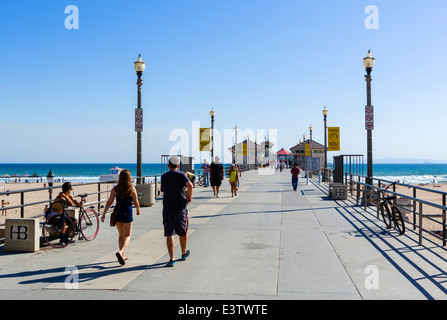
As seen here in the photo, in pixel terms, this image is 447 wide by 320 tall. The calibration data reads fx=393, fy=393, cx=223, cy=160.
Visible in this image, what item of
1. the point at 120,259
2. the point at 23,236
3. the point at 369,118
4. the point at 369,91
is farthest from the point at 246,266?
the point at 369,91

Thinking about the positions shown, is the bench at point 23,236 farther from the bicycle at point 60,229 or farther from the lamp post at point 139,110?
the lamp post at point 139,110

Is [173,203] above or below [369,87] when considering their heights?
below

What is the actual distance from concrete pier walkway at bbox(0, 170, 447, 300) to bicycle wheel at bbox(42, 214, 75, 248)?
0.18 metres

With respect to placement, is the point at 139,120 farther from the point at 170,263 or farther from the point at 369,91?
the point at 170,263

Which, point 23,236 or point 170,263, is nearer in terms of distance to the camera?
point 170,263

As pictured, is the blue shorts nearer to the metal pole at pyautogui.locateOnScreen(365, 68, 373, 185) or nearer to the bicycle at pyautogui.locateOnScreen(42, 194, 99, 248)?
the bicycle at pyautogui.locateOnScreen(42, 194, 99, 248)

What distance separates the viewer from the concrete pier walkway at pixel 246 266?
17.3 ft

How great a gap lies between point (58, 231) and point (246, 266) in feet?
13.7

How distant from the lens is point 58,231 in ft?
27.0

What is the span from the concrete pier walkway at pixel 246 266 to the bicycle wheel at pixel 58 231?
0.18 m

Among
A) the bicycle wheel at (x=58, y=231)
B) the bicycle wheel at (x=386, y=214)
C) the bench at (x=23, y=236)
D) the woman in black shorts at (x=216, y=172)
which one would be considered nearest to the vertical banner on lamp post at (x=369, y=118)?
the bicycle wheel at (x=386, y=214)
